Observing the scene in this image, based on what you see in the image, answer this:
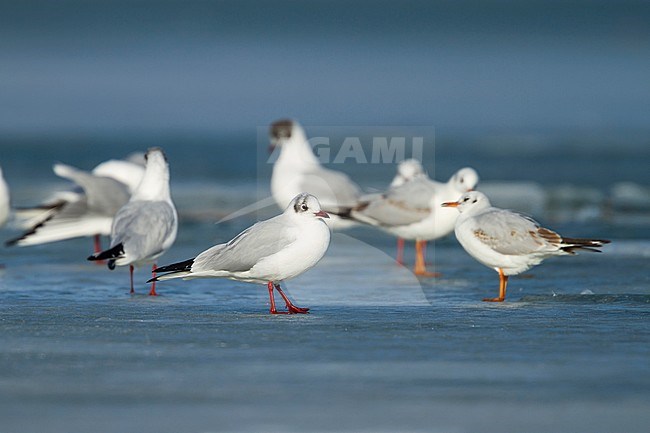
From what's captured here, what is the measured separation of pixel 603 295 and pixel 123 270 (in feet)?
12.6

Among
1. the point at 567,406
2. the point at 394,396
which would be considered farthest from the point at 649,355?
the point at 394,396

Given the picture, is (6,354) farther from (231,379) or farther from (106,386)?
(231,379)

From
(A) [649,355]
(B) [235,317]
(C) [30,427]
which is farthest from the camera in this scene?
(B) [235,317]

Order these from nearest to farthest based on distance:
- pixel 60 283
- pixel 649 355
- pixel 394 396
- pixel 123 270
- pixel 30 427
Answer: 1. pixel 30 427
2. pixel 394 396
3. pixel 649 355
4. pixel 60 283
5. pixel 123 270

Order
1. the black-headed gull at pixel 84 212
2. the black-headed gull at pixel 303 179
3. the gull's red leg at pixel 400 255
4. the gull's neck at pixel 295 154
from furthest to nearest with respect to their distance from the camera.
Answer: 1. the gull's neck at pixel 295 154
2. the black-headed gull at pixel 303 179
3. the black-headed gull at pixel 84 212
4. the gull's red leg at pixel 400 255

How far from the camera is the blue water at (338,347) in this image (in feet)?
14.2

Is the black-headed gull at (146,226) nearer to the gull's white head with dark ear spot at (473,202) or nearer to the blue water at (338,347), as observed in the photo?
the blue water at (338,347)

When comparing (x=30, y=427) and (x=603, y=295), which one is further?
(x=603, y=295)

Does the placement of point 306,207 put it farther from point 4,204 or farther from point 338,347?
point 4,204

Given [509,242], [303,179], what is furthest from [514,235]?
[303,179]

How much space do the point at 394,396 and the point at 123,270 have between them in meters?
4.76

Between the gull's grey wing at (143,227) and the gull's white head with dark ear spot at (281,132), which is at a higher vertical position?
the gull's white head with dark ear spot at (281,132)

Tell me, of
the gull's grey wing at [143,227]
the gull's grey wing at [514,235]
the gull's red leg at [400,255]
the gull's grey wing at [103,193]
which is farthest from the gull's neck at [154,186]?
the gull's grey wing at [514,235]

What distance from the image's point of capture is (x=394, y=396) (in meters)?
4.57
